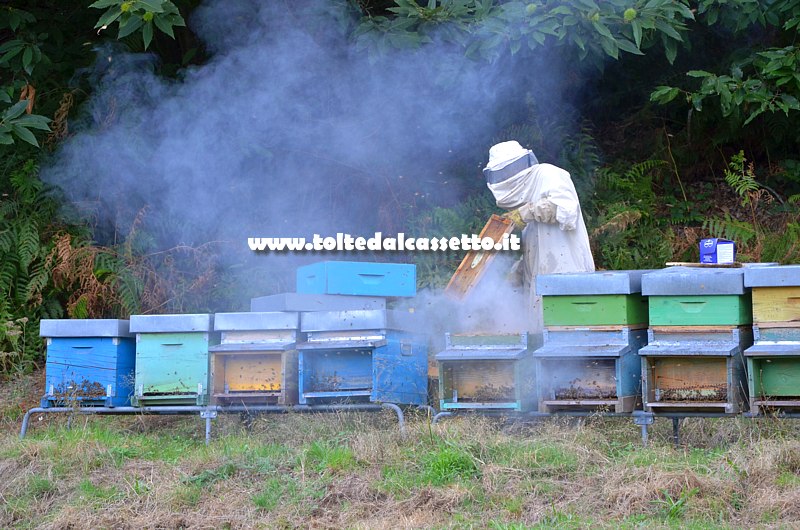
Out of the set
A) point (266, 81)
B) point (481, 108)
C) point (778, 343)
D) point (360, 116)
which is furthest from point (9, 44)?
point (778, 343)

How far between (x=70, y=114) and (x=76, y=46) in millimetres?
646

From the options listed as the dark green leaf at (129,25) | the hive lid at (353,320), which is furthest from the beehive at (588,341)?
the dark green leaf at (129,25)

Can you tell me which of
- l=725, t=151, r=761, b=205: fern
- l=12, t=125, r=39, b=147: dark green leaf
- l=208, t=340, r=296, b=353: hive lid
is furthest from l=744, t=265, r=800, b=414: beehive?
l=12, t=125, r=39, b=147: dark green leaf

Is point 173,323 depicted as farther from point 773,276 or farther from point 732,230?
point 732,230

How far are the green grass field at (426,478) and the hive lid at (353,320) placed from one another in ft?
1.99

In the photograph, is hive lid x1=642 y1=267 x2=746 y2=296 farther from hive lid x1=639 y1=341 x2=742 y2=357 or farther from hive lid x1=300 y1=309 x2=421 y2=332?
hive lid x1=300 y1=309 x2=421 y2=332

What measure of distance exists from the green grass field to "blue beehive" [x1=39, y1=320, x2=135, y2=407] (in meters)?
0.41

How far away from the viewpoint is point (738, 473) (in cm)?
466

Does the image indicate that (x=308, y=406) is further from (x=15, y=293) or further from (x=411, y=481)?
(x=15, y=293)

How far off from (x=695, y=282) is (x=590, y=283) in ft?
1.86

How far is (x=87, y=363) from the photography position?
6.54m

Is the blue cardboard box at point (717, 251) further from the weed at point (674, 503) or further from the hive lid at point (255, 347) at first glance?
the hive lid at point (255, 347)

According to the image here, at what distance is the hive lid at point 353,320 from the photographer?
19.8 feet

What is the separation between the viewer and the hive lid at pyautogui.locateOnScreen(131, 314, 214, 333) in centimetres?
629
